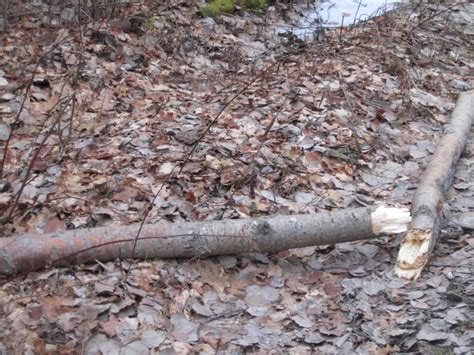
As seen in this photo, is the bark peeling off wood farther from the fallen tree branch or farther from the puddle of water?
the puddle of water

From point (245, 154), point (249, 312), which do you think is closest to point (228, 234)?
point (249, 312)

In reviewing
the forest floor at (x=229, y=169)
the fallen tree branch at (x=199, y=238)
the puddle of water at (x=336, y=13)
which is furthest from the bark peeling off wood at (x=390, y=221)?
the puddle of water at (x=336, y=13)

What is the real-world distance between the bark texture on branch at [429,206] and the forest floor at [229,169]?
12 cm

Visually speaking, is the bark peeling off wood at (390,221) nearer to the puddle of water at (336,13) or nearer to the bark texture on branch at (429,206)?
the bark texture on branch at (429,206)

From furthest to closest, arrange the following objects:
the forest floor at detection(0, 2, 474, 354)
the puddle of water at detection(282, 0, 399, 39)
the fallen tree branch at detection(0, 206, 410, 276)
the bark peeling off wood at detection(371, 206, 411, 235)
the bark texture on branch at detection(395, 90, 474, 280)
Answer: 1. the puddle of water at detection(282, 0, 399, 39)
2. the bark peeling off wood at detection(371, 206, 411, 235)
3. the bark texture on branch at detection(395, 90, 474, 280)
4. the fallen tree branch at detection(0, 206, 410, 276)
5. the forest floor at detection(0, 2, 474, 354)

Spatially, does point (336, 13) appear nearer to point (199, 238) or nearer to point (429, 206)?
point (429, 206)

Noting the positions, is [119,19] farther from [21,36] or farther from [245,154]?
[245,154]

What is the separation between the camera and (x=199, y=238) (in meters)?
3.88

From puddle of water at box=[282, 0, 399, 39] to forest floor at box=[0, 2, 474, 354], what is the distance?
0.29 metres

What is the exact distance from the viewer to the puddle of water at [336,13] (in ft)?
26.6

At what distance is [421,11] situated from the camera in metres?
8.62

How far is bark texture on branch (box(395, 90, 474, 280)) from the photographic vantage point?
13.0 ft

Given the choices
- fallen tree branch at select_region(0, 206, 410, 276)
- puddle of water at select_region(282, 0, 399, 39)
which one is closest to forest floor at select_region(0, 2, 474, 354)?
fallen tree branch at select_region(0, 206, 410, 276)

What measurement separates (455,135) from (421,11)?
3.73 meters
